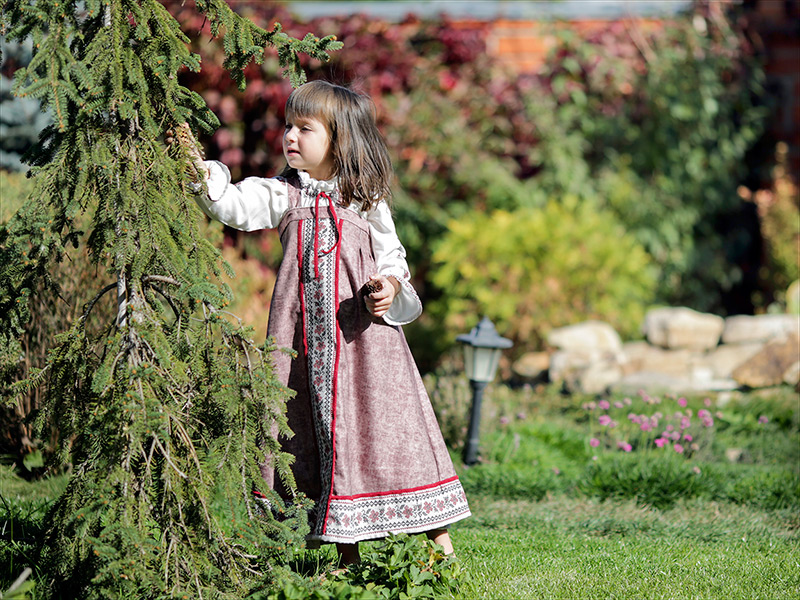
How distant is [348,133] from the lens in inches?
105

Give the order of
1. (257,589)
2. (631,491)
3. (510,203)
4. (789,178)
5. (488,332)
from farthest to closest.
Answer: (789,178)
(510,203)
(488,332)
(631,491)
(257,589)

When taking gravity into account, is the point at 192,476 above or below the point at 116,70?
below

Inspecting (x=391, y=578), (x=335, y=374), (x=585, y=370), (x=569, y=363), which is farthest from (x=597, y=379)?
(x=391, y=578)

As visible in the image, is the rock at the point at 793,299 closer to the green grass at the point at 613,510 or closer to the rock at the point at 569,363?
the green grass at the point at 613,510

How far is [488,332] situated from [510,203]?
2.90 meters

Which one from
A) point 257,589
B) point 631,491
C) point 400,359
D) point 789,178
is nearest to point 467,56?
point 789,178

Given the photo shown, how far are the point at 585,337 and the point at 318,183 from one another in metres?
3.61

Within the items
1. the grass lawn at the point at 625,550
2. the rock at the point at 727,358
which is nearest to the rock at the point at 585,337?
the rock at the point at 727,358

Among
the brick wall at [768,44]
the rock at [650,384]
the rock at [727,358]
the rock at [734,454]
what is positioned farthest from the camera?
the brick wall at [768,44]

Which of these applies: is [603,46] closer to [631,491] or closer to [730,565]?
[631,491]

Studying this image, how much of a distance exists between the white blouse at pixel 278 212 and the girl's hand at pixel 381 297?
0.06 meters

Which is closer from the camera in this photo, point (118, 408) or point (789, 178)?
point (118, 408)

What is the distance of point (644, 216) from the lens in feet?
23.8

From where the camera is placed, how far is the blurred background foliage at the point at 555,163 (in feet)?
20.0
